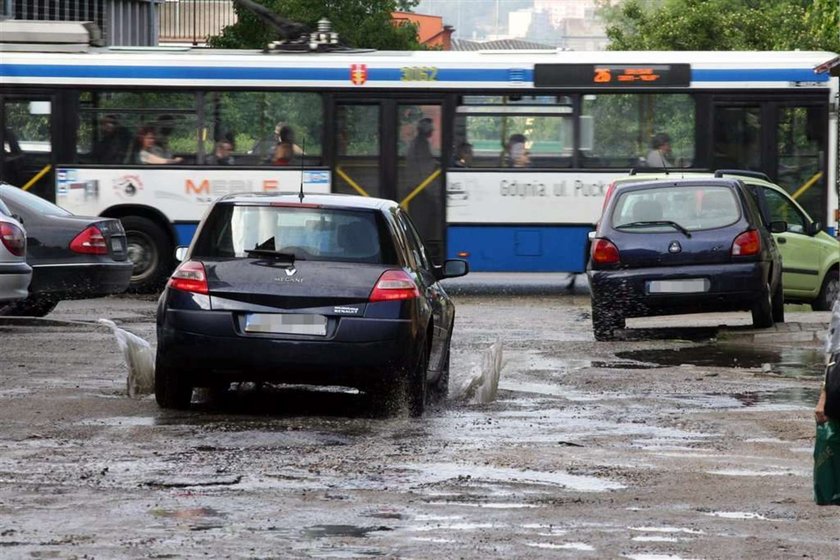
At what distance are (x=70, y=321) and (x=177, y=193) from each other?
590 centimetres

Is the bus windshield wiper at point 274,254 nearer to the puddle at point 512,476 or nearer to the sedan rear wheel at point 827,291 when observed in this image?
the puddle at point 512,476

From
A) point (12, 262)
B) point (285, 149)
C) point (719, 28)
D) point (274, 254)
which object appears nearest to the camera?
point (274, 254)

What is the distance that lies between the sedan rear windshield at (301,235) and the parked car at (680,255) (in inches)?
257

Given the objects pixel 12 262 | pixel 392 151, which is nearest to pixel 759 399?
pixel 12 262

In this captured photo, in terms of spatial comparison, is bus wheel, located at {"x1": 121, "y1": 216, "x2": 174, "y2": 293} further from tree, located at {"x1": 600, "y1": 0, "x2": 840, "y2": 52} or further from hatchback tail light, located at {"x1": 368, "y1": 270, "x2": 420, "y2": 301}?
tree, located at {"x1": 600, "y1": 0, "x2": 840, "y2": 52}

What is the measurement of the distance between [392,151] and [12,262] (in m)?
9.28

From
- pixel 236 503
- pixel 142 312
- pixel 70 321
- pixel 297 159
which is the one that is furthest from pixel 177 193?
pixel 236 503

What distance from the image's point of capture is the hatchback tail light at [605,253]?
18031mm

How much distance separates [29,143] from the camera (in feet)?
81.6

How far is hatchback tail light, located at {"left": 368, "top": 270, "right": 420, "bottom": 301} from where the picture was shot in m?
11.4

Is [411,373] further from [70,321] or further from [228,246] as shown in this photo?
[70,321]

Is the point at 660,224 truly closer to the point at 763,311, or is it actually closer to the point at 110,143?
the point at 763,311

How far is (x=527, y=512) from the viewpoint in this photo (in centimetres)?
791

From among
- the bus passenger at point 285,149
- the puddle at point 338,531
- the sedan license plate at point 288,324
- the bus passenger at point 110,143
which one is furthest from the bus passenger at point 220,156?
the puddle at point 338,531
